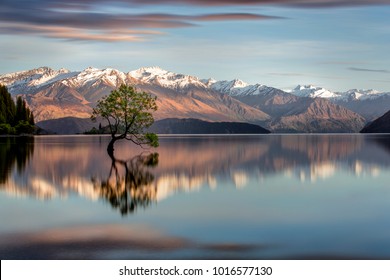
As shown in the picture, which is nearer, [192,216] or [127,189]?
[192,216]

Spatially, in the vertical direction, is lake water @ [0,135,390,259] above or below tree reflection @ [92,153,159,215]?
below

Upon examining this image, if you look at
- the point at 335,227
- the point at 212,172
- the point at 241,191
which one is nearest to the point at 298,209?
the point at 335,227

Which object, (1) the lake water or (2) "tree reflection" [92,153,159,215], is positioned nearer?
(1) the lake water

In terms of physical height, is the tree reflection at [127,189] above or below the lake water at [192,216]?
above

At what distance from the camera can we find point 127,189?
176 feet

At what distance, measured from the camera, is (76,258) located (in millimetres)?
26078

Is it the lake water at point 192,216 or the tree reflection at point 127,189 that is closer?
the lake water at point 192,216

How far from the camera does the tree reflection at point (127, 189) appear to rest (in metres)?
43.9

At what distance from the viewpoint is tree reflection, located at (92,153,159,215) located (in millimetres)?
43938

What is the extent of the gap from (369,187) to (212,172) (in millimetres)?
21614

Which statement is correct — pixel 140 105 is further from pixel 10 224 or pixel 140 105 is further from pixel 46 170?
pixel 10 224

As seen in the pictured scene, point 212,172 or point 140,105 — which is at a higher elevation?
point 140,105
